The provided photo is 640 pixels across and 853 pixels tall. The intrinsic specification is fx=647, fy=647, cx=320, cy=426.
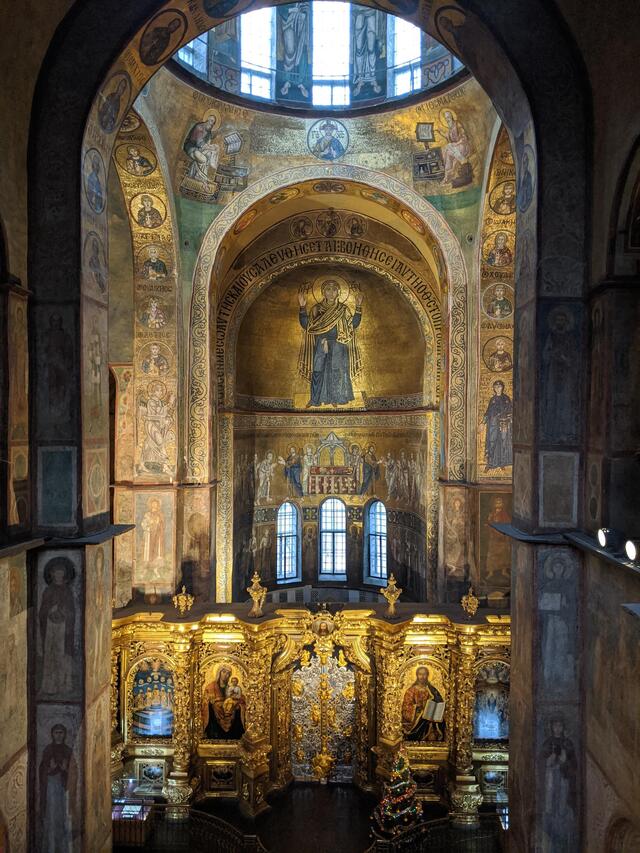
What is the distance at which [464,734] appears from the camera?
15344 mm

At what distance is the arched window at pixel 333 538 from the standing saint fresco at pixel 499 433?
29.1ft

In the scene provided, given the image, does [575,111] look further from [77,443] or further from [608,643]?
[77,443]

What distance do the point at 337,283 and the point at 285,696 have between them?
1404cm

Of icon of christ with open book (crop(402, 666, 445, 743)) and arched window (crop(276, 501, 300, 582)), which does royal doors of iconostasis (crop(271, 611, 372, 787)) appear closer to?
icon of christ with open book (crop(402, 666, 445, 743))

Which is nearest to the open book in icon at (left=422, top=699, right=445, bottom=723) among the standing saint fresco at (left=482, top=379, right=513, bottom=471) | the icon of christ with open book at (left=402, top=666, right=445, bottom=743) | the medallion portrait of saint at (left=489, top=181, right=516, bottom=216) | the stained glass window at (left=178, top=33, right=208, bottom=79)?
the icon of christ with open book at (left=402, top=666, right=445, bottom=743)

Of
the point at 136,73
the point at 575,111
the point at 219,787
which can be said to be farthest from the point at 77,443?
the point at 219,787

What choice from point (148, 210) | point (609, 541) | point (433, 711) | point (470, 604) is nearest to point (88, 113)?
point (148, 210)

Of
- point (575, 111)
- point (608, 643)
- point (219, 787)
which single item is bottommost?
point (219, 787)

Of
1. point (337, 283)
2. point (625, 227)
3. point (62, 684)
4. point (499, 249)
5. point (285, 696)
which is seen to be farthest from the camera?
point (337, 283)

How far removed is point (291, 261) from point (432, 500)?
29.8 ft

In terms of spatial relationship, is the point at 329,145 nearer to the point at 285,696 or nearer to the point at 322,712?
the point at 285,696

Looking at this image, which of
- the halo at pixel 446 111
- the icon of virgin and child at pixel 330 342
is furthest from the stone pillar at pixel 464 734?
the halo at pixel 446 111

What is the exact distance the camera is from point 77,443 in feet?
29.1

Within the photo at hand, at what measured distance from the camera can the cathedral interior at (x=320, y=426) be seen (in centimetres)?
850
